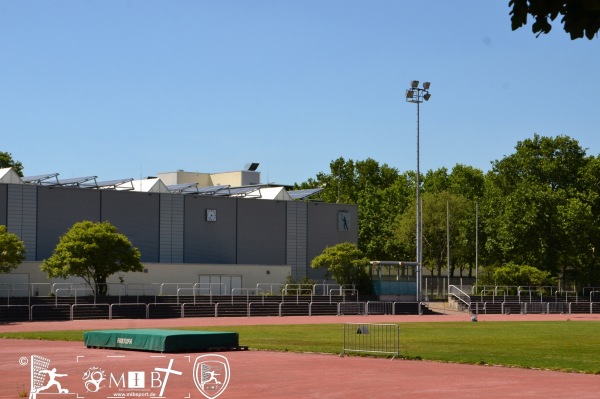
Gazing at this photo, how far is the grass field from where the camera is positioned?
29.4 meters

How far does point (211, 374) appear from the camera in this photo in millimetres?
24109

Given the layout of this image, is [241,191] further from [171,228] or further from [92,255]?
[92,255]

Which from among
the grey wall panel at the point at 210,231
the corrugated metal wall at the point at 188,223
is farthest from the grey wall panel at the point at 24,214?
the grey wall panel at the point at 210,231

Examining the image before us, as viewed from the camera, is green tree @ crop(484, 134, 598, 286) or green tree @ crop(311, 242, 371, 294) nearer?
green tree @ crop(311, 242, 371, 294)

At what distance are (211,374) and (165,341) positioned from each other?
20.0 feet

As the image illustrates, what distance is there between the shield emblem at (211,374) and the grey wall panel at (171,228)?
176ft

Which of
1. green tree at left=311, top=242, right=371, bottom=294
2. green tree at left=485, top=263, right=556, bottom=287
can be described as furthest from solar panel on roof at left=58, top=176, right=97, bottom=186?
green tree at left=485, top=263, right=556, bottom=287

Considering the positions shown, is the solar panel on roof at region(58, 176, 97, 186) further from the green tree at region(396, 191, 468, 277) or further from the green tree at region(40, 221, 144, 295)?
the green tree at region(396, 191, 468, 277)

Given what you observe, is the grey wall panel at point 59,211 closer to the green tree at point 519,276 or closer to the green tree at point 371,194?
the green tree at point 519,276

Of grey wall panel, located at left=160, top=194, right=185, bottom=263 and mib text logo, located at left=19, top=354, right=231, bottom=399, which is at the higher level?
grey wall panel, located at left=160, top=194, right=185, bottom=263

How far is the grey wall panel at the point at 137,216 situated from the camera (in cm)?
8000

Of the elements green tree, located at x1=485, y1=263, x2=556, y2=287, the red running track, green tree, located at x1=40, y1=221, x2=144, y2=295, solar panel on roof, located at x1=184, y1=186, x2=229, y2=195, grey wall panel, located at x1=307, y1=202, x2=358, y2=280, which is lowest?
the red running track

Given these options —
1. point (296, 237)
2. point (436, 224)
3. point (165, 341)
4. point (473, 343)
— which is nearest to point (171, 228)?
point (296, 237)

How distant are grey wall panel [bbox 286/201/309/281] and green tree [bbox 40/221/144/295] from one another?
86.2ft
